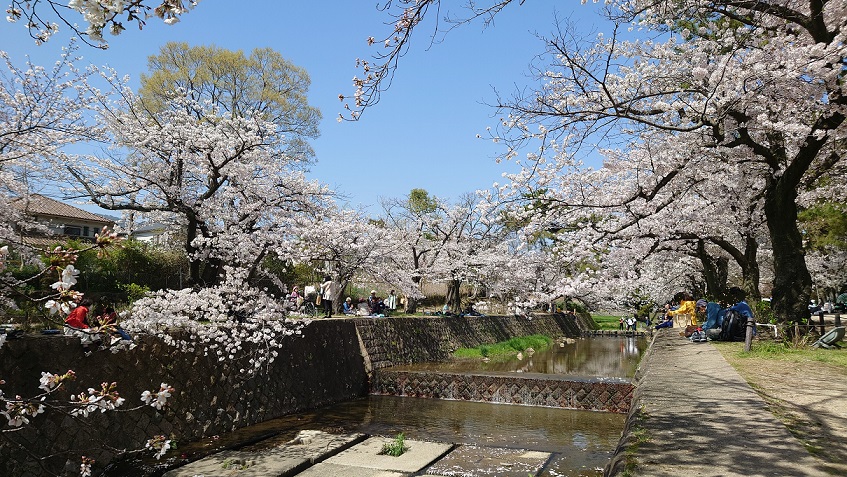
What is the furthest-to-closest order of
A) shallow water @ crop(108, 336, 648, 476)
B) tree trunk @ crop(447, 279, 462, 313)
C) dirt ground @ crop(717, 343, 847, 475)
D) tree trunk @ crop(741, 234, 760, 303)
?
tree trunk @ crop(447, 279, 462, 313), tree trunk @ crop(741, 234, 760, 303), shallow water @ crop(108, 336, 648, 476), dirt ground @ crop(717, 343, 847, 475)

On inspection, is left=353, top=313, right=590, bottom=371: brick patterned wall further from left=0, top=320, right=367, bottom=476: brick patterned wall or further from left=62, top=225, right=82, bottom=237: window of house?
left=62, top=225, right=82, bottom=237: window of house

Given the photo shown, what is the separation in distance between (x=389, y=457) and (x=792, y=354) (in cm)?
714

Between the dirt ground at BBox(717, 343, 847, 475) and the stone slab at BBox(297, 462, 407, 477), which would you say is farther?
the stone slab at BBox(297, 462, 407, 477)

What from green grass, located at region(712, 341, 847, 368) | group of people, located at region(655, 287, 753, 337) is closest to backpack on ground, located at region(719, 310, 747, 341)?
group of people, located at region(655, 287, 753, 337)

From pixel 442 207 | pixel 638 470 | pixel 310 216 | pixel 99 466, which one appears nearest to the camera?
pixel 638 470

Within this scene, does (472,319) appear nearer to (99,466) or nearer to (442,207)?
(442,207)

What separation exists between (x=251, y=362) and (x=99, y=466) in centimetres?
358

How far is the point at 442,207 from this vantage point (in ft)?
102

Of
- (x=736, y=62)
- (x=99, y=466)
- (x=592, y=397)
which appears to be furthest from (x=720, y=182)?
(x=99, y=466)

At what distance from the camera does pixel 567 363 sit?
21734 millimetres

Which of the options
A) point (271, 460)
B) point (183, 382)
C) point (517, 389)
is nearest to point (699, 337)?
point (517, 389)

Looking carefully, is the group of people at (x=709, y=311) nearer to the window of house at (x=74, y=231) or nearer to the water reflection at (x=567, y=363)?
the water reflection at (x=567, y=363)

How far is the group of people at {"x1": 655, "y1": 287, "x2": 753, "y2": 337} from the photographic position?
41.7ft

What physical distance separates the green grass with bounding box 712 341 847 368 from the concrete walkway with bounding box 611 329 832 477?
2.44 m
